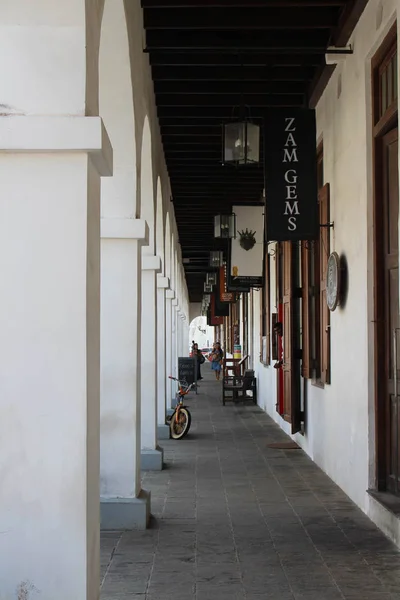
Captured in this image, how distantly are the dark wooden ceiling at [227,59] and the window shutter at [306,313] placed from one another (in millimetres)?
1930

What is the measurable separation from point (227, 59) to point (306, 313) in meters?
3.33

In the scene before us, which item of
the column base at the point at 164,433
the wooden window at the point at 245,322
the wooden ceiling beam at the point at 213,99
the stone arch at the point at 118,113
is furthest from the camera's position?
the wooden window at the point at 245,322

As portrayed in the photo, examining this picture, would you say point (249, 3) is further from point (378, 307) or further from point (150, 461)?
point (150, 461)

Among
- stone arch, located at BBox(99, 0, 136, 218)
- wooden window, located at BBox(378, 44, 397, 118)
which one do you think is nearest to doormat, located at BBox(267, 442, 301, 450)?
stone arch, located at BBox(99, 0, 136, 218)

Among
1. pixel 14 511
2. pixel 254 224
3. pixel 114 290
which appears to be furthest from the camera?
pixel 254 224

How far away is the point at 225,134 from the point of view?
8.46 meters

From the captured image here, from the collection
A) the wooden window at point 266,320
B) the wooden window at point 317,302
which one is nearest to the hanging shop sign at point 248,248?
the wooden window at point 266,320

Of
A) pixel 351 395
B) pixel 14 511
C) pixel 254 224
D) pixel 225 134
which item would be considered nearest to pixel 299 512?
pixel 351 395

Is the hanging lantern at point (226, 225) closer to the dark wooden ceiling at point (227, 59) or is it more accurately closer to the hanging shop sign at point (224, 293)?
the dark wooden ceiling at point (227, 59)

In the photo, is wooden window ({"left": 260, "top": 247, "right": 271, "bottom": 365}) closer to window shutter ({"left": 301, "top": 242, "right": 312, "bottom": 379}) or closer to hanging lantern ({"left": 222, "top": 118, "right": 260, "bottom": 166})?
window shutter ({"left": 301, "top": 242, "right": 312, "bottom": 379})

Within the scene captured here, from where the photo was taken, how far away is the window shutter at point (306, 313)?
10453 mm

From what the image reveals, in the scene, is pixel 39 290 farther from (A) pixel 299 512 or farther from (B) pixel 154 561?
(A) pixel 299 512

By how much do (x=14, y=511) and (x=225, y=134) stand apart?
556 centimetres

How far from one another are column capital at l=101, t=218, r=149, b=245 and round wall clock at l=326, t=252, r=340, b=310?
7.56 feet
